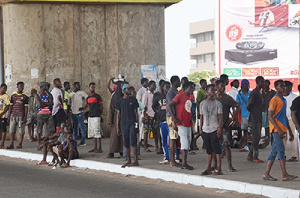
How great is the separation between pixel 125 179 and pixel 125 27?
10.6 meters

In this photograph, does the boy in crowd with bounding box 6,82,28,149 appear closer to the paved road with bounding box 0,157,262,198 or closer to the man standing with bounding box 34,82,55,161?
the man standing with bounding box 34,82,55,161

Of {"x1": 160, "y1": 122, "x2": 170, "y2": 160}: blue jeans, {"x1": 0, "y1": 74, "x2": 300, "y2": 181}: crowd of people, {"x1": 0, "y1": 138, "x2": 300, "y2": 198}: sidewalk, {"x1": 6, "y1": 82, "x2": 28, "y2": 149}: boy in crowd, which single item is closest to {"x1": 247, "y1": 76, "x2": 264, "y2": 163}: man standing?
{"x1": 0, "y1": 74, "x2": 300, "y2": 181}: crowd of people

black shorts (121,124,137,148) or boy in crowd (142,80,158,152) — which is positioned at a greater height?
boy in crowd (142,80,158,152)

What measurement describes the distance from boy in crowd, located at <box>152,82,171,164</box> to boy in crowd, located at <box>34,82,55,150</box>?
305 cm

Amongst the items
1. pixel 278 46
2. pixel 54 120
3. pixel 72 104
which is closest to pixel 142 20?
pixel 72 104

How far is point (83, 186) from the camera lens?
37.8 feet

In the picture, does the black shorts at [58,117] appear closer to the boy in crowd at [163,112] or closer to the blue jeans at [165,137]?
the boy in crowd at [163,112]

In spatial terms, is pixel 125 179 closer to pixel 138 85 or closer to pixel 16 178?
pixel 16 178

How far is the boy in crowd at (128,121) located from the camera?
13508mm

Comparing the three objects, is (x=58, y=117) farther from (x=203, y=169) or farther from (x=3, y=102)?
(x=203, y=169)

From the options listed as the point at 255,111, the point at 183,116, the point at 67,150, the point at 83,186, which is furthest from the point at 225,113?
the point at 67,150

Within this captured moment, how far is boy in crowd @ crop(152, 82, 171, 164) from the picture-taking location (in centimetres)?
1404

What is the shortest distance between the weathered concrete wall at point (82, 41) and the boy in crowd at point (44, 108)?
15.3ft

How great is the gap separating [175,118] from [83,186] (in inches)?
88.9
